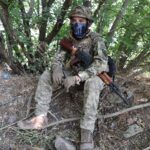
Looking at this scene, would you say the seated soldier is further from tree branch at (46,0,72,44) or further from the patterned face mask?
tree branch at (46,0,72,44)

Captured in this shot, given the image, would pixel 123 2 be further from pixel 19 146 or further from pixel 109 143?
pixel 19 146

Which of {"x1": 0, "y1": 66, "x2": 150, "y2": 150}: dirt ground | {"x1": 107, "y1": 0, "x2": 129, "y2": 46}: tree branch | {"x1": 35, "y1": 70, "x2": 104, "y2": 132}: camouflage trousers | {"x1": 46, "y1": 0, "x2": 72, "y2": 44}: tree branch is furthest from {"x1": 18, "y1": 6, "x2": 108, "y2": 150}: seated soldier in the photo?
{"x1": 107, "y1": 0, "x2": 129, "y2": 46}: tree branch

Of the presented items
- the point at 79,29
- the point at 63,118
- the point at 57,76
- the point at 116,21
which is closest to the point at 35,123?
the point at 63,118

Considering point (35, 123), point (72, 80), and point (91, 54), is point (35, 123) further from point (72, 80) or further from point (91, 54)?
point (91, 54)

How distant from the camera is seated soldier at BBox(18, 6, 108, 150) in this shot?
4984 millimetres

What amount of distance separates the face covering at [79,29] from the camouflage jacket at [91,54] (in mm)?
66

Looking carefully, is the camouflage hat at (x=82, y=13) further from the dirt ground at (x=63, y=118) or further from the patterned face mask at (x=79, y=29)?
the dirt ground at (x=63, y=118)

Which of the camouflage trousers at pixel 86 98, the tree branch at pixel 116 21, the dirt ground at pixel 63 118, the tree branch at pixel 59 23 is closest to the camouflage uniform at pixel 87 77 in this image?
the camouflage trousers at pixel 86 98

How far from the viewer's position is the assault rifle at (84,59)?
17.3 feet

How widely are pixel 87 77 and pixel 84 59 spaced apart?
286 mm

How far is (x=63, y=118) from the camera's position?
543 centimetres

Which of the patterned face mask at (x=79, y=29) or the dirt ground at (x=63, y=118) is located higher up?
the patterned face mask at (x=79, y=29)

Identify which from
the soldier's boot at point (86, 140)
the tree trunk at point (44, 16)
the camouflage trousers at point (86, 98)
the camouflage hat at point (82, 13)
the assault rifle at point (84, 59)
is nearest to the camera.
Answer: the soldier's boot at point (86, 140)

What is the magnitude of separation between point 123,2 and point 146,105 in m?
2.17
